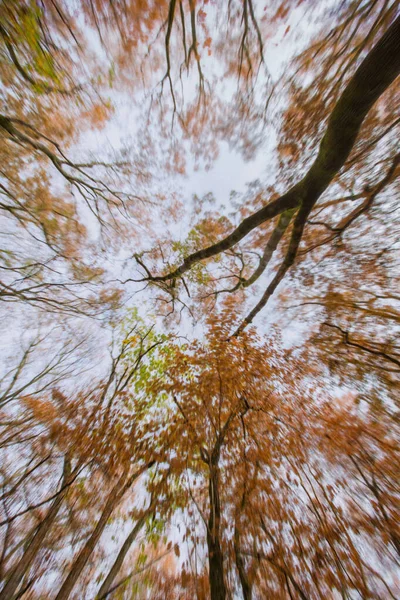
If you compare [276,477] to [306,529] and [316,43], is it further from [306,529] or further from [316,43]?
[316,43]

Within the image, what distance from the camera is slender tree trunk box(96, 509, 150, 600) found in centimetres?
495

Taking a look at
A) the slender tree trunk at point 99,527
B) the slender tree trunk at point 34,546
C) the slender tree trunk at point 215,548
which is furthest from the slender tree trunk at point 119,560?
the slender tree trunk at point 215,548

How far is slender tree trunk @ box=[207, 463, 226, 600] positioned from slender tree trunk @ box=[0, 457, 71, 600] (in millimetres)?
4484

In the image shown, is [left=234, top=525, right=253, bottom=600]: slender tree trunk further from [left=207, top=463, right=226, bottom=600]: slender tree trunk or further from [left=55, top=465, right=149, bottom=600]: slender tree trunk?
[left=55, top=465, right=149, bottom=600]: slender tree trunk

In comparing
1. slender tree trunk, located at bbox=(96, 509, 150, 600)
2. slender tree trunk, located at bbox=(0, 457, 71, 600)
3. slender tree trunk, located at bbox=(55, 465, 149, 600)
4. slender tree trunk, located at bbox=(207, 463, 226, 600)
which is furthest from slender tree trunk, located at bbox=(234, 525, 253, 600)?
slender tree trunk, located at bbox=(0, 457, 71, 600)

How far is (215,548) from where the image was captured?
3.58 meters

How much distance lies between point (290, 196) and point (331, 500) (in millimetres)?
7668

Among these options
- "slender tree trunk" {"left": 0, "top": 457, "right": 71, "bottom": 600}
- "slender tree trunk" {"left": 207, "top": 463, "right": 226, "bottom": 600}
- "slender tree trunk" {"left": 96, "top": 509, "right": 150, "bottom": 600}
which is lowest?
"slender tree trunk" {"left": 96, "top": 509, "right": 150, "bottom": 600}

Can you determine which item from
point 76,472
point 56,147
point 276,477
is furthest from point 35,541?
point 56,147

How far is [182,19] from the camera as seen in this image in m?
3.55

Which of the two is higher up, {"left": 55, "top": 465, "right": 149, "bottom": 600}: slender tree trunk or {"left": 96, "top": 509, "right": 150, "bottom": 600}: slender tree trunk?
{"left": 55, "top": 465, "right": 149, "bottom": 600}: slender tree trunk

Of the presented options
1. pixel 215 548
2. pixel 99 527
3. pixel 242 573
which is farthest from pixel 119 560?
pixel 215 548

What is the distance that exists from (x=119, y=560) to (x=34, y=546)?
7.81 feet

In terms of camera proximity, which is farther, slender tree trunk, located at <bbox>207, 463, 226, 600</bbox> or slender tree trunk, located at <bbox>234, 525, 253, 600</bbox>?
slender tree trunk, located at <bbox>234, 525, 253, 600</bbox>
